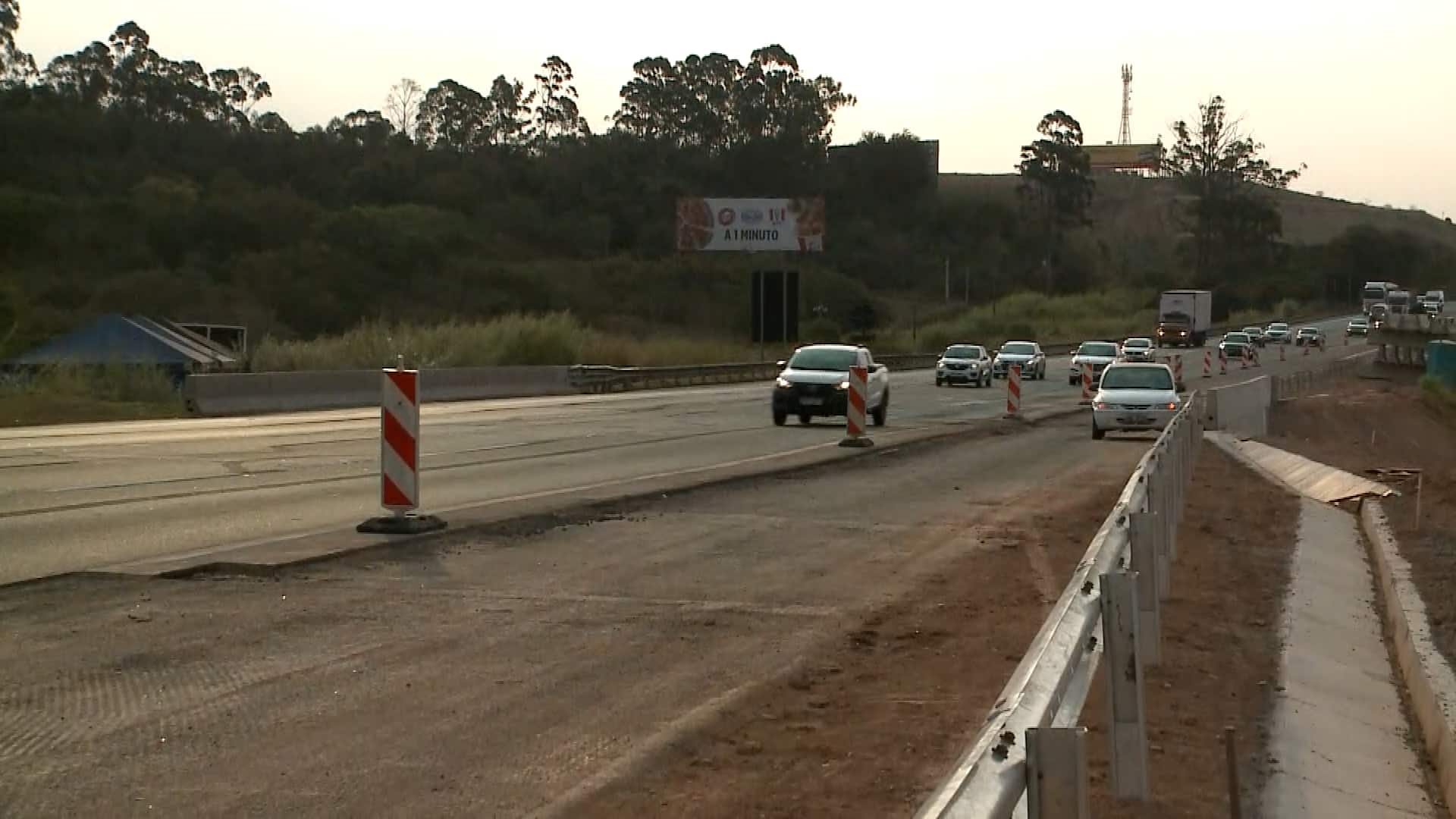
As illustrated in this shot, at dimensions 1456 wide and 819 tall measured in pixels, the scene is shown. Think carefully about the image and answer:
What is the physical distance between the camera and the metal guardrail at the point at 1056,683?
3.72m

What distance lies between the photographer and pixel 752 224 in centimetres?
7850

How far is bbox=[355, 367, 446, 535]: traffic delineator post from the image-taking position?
48.0 ft

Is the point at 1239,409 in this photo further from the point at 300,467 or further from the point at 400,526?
the point at 400,526

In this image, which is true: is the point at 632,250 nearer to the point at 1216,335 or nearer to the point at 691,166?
the point at 691,166

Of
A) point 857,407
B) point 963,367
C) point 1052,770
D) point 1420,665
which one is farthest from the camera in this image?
point 963,367

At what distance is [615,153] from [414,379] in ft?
396

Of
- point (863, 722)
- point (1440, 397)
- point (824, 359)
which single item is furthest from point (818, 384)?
point (1440, 397)

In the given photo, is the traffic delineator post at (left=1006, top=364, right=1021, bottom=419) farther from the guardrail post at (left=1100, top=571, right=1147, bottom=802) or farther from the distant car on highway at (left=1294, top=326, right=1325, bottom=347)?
the distant car on highway at (left=1294, top=326, right=1325, bottom=347)

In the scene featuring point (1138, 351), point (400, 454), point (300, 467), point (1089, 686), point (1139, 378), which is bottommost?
point (300, 467)

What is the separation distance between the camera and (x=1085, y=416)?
43.5 meters

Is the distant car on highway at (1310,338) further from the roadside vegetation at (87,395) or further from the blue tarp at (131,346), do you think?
the roadside vegetation at (87,395)

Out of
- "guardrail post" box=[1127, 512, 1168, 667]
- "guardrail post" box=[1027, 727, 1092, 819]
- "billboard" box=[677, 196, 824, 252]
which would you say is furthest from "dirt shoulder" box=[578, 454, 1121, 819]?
"billboard" box=[677, 196, 824, 252]

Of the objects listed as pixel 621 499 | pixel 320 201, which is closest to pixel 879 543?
pixel 621 499

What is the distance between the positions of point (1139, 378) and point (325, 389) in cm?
1795
